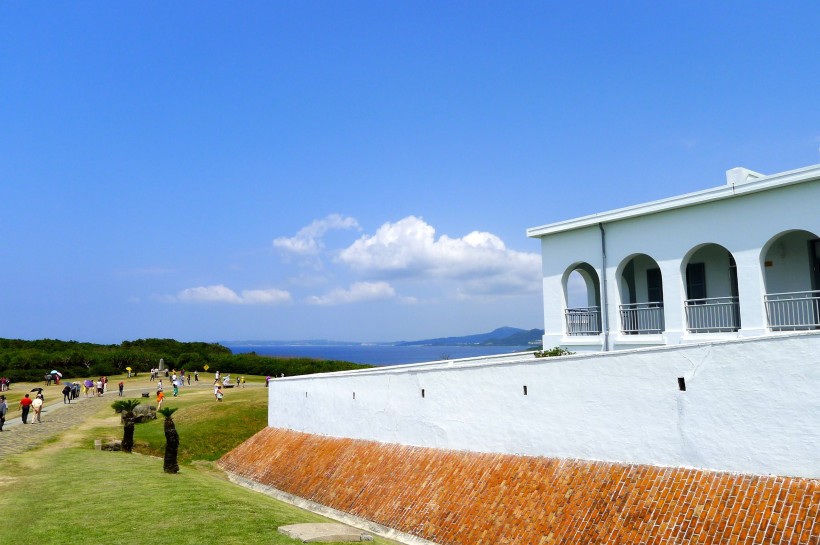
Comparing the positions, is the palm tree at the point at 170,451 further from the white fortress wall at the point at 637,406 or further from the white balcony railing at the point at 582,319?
the white balcony railing at the point at 582,319

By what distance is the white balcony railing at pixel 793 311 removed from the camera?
1481cm

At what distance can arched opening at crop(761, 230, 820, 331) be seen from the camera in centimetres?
1493

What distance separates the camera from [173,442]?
17.6m

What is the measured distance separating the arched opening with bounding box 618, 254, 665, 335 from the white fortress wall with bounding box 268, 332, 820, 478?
6.05m

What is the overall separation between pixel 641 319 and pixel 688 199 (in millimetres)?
4128

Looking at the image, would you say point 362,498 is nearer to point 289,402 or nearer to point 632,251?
point 289,402

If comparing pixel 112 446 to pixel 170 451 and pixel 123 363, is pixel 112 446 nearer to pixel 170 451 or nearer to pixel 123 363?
pixel 170 451

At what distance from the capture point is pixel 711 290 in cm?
1738

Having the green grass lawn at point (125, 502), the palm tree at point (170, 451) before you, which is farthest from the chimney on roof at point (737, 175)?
the palm tree at point (170, 451)

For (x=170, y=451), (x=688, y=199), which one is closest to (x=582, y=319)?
(x=688, y=199)

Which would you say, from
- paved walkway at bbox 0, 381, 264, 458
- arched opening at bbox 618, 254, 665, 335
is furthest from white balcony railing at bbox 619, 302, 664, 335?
paved walkway at bbox 0, 381, 264, 458

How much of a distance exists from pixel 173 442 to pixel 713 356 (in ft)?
47.8

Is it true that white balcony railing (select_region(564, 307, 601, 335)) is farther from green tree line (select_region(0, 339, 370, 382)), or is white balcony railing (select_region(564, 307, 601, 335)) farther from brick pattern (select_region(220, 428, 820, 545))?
green tree line (select_region(0, 339, 370, 382))

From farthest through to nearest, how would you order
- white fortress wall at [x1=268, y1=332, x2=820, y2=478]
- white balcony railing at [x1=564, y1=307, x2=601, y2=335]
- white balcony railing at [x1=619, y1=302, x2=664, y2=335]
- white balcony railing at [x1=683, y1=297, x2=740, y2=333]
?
white balcony railing at [x1=564, y1=307, x2=601, y2=335] < white balcony railing at [x1=619, y1=302, x2=664, y2=335] < white balcony railing at [x1=683, y1=297, x2=740, y2=333] < white fortress wall at [x1=268, y1=332, x2=820, y2=478]
